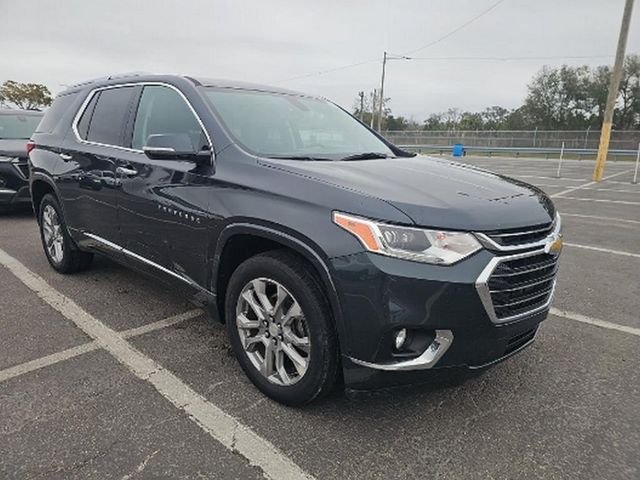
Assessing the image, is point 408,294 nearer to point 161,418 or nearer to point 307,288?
point 307,288

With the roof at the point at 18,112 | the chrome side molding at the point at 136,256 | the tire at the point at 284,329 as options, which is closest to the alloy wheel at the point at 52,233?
the chrome side molding at the point at 136,256

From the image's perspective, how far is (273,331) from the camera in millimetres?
2607

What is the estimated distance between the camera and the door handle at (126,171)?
11.0 feet

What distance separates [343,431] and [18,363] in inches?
81.6

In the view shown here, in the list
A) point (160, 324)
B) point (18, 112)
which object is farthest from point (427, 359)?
Result: point (18, 112)

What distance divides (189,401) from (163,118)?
74.4 inches

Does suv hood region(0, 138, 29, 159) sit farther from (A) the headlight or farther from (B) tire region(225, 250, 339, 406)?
(A) the headlight

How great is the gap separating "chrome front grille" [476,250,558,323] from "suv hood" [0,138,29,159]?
729 centimetres

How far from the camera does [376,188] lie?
236 cm

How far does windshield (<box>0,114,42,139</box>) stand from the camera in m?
7.95

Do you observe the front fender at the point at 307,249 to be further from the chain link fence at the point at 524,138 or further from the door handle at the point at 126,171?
the chain link fence at the point at 524,138

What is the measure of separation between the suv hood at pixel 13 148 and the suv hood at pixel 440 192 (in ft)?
20.2

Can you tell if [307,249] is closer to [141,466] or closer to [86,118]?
[141,466]

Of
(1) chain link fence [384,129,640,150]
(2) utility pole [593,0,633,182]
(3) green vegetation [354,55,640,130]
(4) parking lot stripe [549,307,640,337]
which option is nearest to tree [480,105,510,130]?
(3) green vegetation [354,55,640,130]
